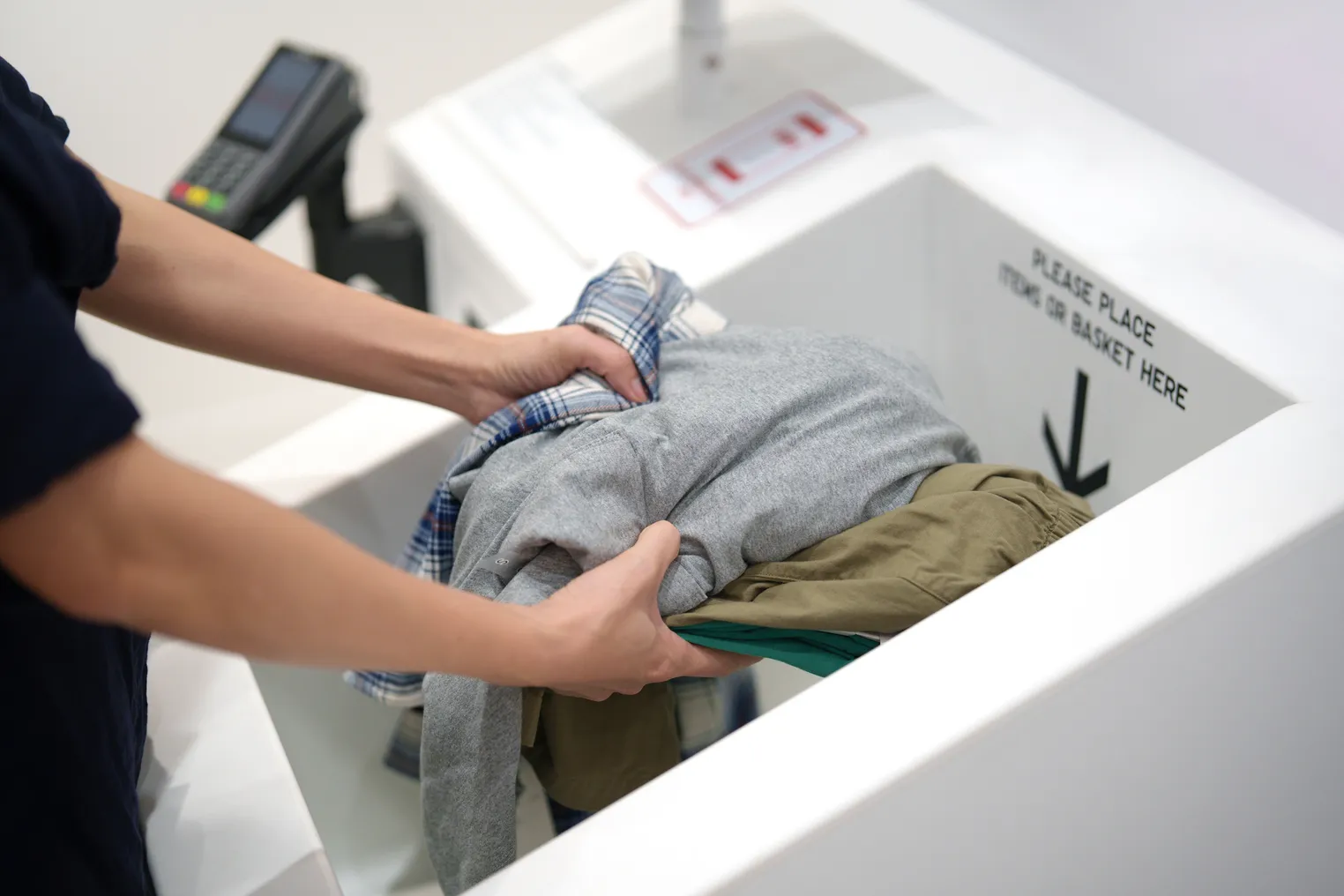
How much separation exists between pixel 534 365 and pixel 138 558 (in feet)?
1.33

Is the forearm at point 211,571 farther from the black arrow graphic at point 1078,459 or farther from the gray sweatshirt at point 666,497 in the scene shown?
the black arrow graphic at point 1078,459

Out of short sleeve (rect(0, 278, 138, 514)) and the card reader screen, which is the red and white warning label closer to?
the card reader screen

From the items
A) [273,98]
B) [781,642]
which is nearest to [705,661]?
[781,642]

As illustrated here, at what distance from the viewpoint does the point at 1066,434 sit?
3.26 ft

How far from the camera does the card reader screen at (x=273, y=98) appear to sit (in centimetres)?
121

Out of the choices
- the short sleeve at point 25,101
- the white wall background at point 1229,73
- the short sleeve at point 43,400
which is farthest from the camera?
the white wall background at point 1229,73

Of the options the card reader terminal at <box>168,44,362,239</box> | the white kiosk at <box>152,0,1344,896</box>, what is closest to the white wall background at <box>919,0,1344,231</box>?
the white kiosk at <box>152,0,1344,896</box>

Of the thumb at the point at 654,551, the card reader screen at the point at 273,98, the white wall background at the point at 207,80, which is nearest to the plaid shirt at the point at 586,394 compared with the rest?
the thumb at the point at 654,551

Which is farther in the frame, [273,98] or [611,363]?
[273,98]

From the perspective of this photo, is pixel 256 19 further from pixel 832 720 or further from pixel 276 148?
pixel 832 720

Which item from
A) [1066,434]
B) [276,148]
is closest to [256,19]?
[276,148]

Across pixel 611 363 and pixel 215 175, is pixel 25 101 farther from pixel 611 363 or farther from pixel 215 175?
pixel 215 175

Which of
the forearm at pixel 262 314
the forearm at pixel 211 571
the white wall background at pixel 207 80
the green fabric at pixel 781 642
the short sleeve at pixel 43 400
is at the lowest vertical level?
the white wall background at pixel 207 80

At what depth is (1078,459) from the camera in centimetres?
99
